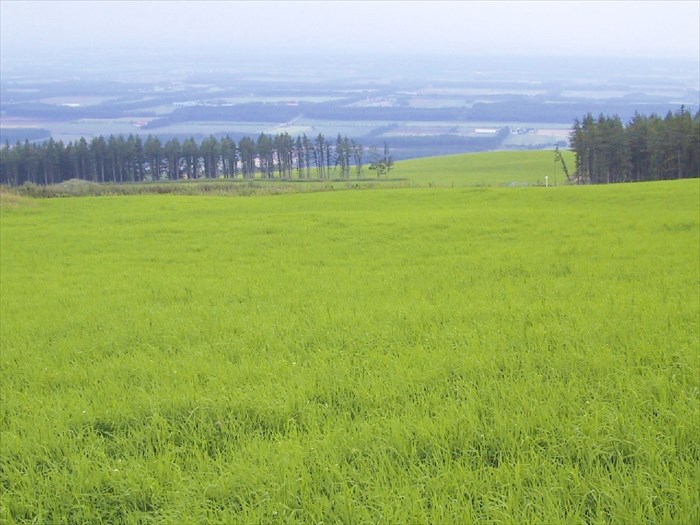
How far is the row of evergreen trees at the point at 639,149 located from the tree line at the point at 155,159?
Answer: 32.8 meters

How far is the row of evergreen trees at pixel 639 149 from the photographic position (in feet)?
180

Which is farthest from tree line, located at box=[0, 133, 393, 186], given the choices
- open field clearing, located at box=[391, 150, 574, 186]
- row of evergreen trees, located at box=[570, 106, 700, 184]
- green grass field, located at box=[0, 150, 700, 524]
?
green grass field, located at box=[0, 150, 700, 524]

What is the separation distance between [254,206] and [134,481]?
76.8 ft

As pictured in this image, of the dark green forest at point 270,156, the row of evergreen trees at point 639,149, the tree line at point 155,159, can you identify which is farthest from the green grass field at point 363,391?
the tree line at point 155,159

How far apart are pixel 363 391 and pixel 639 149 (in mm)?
60479

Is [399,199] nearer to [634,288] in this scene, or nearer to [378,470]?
[634,288]

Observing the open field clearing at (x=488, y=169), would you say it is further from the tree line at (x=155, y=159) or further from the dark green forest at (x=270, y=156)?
the tree line at (x=155, y=159)

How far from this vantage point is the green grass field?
4.04 meters

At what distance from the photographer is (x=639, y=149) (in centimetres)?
5891

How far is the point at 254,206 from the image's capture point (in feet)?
89.9

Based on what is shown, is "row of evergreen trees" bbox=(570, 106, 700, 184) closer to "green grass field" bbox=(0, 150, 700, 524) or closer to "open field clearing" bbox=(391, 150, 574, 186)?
"open field clearing" bbox=(391, 150, 574, 186)

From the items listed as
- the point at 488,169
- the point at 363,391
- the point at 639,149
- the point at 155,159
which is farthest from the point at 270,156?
the point at 363,391

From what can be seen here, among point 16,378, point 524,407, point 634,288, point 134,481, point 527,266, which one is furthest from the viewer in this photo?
point 527,266

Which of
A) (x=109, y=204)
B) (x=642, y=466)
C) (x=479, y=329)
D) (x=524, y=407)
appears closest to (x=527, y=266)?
(x=479, y=329)
